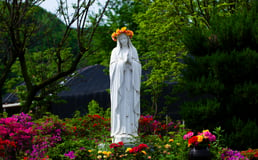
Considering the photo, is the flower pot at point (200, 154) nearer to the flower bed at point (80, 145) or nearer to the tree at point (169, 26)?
the flower bed at point (80, 145)

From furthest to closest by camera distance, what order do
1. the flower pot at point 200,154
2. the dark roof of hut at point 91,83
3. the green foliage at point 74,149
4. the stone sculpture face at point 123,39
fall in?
1. the dark roof of hut at point 91,83
2. the stone sculpture face at point 123,39
3. the green foliage at point 74,149
4. the flower pot at point 200,154

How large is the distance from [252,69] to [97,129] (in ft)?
16.6

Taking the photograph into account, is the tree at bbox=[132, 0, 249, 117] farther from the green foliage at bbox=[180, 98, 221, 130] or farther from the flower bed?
the flower bed

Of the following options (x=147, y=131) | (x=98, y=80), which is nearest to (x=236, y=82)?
(x=147, y=131)

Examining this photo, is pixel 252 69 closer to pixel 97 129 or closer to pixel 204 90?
pixel 204 90

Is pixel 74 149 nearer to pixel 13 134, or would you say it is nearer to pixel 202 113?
pixel 13 134

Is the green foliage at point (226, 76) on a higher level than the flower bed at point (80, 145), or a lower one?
higher

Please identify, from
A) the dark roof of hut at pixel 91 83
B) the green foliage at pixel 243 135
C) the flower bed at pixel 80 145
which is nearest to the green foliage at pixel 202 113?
the green foliage at pixel 243 135

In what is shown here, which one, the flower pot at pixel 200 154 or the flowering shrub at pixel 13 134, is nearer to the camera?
the flower pot at pixel 200 154

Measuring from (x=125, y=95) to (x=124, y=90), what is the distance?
0.12m

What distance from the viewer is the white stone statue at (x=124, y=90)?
858cm

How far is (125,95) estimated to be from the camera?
Result: 342 inches

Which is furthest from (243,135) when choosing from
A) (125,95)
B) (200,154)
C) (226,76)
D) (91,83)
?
(91,83)

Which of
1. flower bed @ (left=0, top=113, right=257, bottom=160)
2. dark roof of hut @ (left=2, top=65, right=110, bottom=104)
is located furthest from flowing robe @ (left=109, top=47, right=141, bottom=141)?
dark roof of hut @ (left=2, top=65, right=110, bottom=104)
